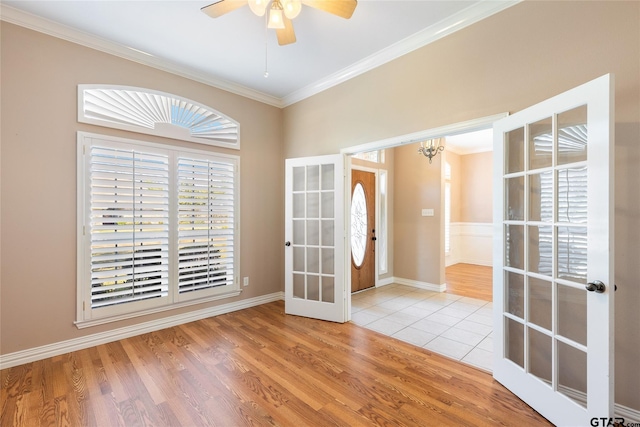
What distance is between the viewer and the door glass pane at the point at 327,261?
3494 millimetres

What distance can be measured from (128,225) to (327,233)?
2226mm

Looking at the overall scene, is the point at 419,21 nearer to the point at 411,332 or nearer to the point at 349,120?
the point at 349,120

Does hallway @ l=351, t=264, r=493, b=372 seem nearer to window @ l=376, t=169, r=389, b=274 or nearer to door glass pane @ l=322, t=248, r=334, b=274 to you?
window @ l=376, t=169, r=389, b=274

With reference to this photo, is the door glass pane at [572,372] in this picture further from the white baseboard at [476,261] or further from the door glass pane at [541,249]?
the white baseboard at [476,261]

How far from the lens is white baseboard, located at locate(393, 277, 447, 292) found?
4.77 metres

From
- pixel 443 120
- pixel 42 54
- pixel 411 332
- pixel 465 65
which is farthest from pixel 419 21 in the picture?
pixel 42 54

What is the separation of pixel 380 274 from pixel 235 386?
11.7 ft

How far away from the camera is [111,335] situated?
290 centimetres

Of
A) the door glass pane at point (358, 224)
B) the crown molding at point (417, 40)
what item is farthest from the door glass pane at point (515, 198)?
the door glass pane at point (358, 224)

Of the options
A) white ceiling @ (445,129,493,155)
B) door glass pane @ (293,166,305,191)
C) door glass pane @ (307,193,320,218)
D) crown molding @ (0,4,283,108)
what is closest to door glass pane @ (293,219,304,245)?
door glass pane @ (307,193,320,218)

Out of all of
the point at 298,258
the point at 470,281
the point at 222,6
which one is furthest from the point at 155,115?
the point at 470,281

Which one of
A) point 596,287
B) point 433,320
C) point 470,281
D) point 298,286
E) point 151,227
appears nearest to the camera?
point 596,287

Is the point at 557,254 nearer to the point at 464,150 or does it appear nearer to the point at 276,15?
the point at 276,15

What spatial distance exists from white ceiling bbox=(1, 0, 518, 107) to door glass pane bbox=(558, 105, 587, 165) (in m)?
1.17
